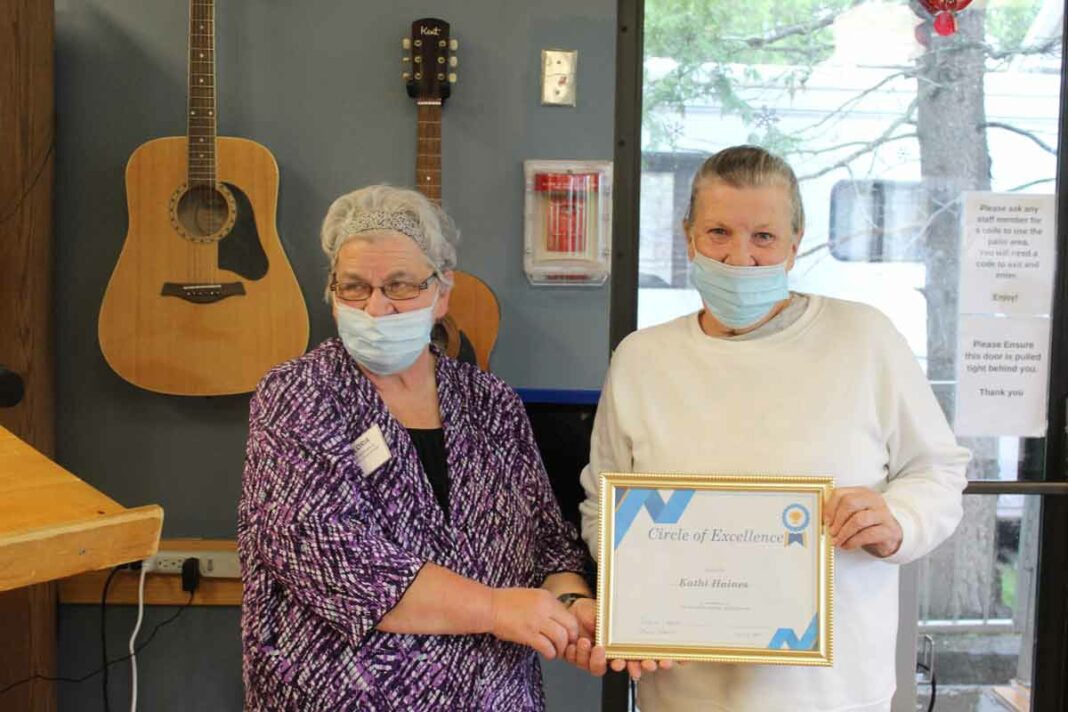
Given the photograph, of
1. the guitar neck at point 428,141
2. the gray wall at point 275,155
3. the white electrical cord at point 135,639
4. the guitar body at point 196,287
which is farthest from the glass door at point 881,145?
the white electrical cord at point 135,639

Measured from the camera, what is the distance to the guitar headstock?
7.66 ft

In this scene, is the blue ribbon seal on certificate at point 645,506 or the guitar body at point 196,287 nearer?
the blue ribbon seal on certificate at point 645,506

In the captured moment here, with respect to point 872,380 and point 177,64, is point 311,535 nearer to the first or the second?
Answer: point 872,380

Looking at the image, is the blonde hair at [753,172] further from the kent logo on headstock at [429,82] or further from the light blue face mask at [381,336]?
the kent logo on headstock at [429,82]

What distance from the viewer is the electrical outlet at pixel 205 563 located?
95.4 inches

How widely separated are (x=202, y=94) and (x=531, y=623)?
1595mm

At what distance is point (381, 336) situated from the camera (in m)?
1.54

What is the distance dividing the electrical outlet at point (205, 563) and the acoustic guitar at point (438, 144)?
86 cm

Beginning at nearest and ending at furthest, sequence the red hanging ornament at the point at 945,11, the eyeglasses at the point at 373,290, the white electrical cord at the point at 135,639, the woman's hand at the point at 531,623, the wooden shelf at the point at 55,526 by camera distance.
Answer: the wooden shelf at the point at 55,526 < the woman's hand at the point at 531,623 < the eyeglasses at the point at 373,290 < the white electrical cord at the point at 135,639 < the red hanging ornament at the point at 945,11

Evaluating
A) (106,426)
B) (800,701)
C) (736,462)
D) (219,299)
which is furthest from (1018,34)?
(106,426)

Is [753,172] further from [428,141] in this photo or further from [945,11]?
[945,11]

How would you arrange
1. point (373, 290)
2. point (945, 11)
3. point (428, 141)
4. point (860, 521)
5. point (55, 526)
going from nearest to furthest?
point (55, 526), point (860, 521), point (373, 290), point (428, 141), point (945, 11)

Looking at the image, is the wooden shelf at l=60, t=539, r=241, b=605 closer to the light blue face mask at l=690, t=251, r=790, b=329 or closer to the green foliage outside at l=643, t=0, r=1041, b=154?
the light blue face mask at l=690, t=251, r=790, b=329

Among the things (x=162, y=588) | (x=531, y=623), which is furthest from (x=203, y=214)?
(x=531, y=623)
